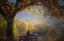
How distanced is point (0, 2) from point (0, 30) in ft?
34.6

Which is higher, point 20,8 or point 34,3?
point 34,3

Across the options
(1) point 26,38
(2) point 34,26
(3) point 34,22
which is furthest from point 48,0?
(3) point 34,22

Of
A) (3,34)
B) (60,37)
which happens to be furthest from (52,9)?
(3,34)

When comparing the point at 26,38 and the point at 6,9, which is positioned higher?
the point at 6,9

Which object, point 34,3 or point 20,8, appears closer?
point 34,3

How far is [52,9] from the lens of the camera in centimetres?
1928

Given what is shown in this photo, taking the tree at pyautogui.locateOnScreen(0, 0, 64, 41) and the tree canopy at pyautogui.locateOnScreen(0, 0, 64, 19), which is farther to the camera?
the tree at pyautogui.locateOnScreen(0, 0, 64, 41)

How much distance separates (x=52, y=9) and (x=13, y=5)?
4.31 m

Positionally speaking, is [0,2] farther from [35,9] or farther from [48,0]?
[35,9]

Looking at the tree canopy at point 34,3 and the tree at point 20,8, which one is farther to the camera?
the tree at point 20,8

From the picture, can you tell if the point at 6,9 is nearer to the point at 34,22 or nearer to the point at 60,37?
the point at 60,37

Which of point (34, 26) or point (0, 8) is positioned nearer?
point (0, 8)

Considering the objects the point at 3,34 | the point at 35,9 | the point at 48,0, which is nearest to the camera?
the point at 48,0

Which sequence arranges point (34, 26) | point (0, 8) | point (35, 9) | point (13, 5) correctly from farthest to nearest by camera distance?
point (34, 26)
point (35, 9)
point (13, 5)
point (0, 8)
